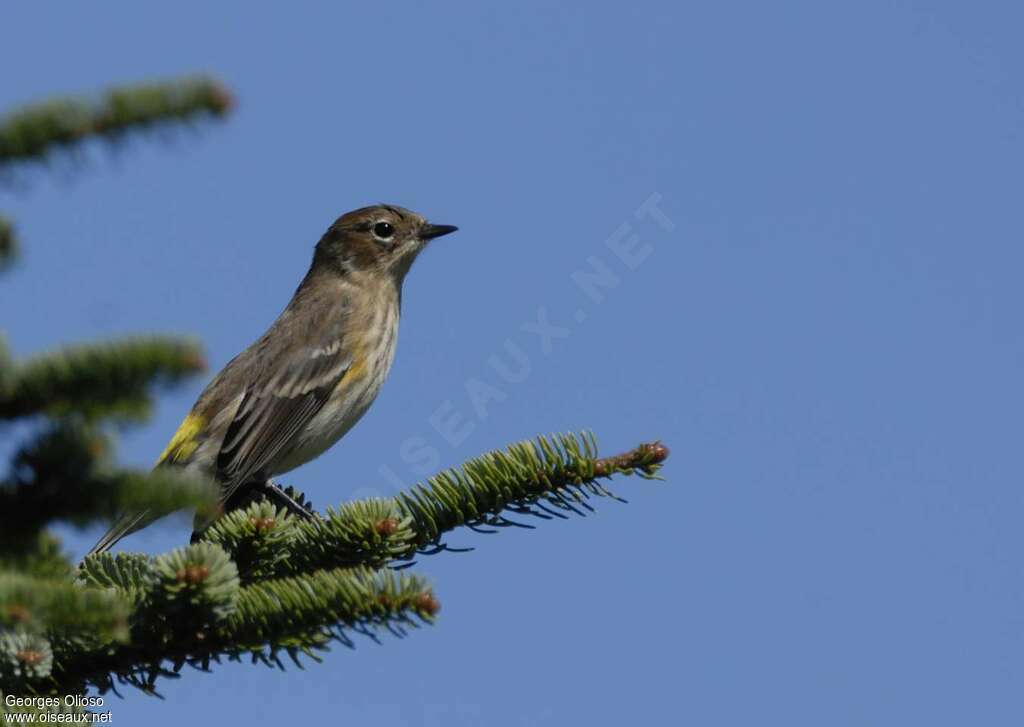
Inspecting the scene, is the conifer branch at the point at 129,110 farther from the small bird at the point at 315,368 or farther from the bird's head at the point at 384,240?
the bird's head at the point at 384,240

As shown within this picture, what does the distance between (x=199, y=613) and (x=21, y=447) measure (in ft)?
5.42

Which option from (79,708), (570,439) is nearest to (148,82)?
(79,708)

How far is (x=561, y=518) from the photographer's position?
16.0ft

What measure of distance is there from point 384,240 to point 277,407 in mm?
2382

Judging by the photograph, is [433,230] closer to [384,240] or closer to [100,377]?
[384,240]

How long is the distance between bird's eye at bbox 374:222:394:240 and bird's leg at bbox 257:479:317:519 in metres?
3.05

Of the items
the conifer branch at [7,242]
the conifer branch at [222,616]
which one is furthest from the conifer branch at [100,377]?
the conifer branch at [222,616]

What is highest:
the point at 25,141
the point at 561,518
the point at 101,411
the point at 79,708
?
the point at 561,518

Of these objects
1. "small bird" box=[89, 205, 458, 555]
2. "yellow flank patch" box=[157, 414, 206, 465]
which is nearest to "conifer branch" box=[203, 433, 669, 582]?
"small bird" box=[89, 205, 458, 555]

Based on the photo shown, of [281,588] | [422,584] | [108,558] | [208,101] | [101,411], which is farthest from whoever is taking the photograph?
[108,558]

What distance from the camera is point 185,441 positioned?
9203mm

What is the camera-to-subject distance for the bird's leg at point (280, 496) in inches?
310

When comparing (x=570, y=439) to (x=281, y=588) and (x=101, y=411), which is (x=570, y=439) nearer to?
(x=281, y=588)

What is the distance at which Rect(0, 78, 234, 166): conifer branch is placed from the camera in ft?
5.42
